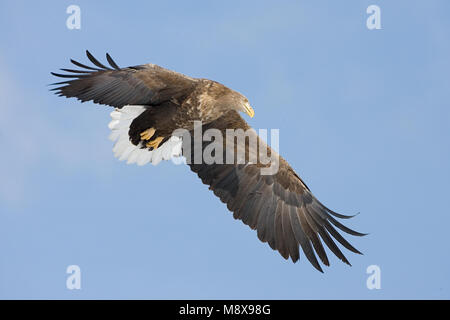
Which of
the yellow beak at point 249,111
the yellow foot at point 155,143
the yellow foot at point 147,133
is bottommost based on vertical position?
the yellow foot at point 155,143

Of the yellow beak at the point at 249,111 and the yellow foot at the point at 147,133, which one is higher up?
the yellow beak at the point at 249,111

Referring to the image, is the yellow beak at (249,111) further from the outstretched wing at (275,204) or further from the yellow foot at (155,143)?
the yellow foot at (155,143)

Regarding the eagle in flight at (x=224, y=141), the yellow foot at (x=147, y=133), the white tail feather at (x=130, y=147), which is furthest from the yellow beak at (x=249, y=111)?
the yellow foot at (x=147, y=133)

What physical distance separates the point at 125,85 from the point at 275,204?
2423 millimetres

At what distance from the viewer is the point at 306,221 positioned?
24.1 ft

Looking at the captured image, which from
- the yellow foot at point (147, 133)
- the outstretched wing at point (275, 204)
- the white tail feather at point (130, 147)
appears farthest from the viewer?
the white tail feather at point (130, 147)

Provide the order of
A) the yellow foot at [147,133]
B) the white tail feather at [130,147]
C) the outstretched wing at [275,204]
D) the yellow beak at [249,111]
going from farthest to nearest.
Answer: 1. the white tail feather at [130,147]
2. the yellow foot at [147,133]
3. the yellow beak at [249,111]
4. the outstretched wing at [275,204]

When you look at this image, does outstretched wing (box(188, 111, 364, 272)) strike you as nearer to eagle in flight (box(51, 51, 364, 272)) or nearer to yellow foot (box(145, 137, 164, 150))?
eagle in flight (box(51, 51, 364, 272))

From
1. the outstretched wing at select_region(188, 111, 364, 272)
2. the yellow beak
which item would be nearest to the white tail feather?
the outstretched wing at select_region(188, 111, 364, 272)

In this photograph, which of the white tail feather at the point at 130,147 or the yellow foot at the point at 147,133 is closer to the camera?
the yellow foot at the point at 147,133

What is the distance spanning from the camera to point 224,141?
7965mm

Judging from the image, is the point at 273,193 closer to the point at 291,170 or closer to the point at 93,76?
the point at 291,170

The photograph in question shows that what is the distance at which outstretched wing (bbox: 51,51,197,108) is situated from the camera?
23.5 ft

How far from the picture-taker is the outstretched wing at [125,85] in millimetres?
7168
